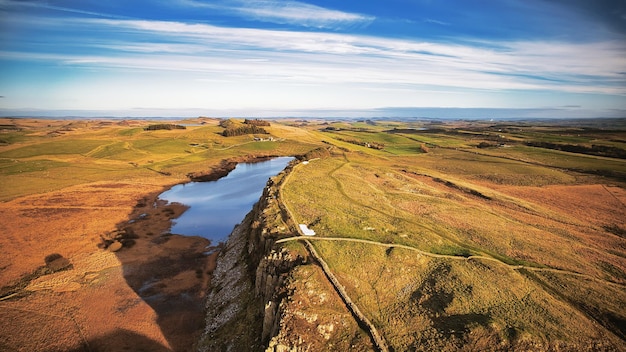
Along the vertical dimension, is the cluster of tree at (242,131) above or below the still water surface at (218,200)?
above

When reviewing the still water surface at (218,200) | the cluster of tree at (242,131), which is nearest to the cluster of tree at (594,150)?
the still water surface at (218,200)

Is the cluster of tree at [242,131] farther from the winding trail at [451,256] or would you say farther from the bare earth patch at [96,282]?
the winding trail at [451,256]

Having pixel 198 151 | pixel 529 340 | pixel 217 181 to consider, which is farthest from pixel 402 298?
pixel 198 151

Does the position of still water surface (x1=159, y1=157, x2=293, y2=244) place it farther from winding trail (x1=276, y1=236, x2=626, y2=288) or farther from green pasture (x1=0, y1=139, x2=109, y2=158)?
green pasture (x1=0, y1=139, x2=109, y2=158)

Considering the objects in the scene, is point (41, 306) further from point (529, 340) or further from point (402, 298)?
point (529, 340)

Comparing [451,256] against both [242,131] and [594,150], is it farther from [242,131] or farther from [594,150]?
[242,131]

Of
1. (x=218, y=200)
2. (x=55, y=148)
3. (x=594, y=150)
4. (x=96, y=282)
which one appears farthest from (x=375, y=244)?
(x=55, y=148)

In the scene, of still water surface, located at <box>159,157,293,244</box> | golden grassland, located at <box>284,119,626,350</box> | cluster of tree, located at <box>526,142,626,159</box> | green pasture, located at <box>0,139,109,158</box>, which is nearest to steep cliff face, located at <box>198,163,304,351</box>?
golden grassland, located at <box>284,119,626,350</box>
